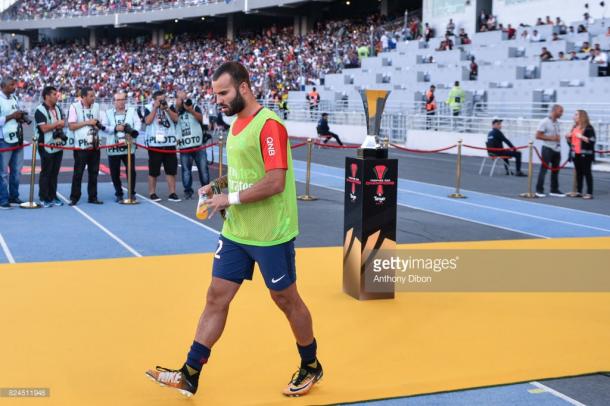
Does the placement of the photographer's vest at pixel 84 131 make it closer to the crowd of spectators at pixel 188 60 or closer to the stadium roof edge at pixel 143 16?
the crowd of spectators at pixel 188 60

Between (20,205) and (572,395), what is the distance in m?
10.2

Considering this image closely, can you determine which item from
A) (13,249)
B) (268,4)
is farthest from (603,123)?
(268,4)

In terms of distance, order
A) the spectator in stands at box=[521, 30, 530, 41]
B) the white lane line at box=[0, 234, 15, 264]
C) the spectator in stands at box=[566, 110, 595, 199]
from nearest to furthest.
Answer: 1. the white lane line at box=[0, 234, 15, 264]
2. the spectator in stands at box=[566, 110, 595, 199]
3. the spectator in stands at box=[521, 30, 530, 41]

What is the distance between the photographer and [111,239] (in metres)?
10.1

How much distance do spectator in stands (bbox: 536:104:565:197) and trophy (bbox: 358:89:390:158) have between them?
9128mm

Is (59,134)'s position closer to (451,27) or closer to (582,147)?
(582,147)

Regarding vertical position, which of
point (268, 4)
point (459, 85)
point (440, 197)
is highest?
point (268, 4)

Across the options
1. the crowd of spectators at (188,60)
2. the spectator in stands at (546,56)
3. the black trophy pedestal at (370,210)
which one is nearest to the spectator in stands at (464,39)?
the spectator in stands at (546,56)

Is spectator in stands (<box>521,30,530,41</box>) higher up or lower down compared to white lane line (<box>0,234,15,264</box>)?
higher up

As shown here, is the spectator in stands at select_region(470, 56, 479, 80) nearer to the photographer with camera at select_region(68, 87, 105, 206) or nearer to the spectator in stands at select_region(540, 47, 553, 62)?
the spectator in stands at select_region(540, 47, 553, 62)

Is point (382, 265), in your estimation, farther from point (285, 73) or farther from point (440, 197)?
point (285, 73)

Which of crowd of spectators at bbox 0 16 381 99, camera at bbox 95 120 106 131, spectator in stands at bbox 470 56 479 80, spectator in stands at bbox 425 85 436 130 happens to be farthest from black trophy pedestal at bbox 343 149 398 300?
crowd of spectators at bbox 0 16 381 99

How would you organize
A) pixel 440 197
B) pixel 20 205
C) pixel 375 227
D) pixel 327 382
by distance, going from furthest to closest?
1. pixel 440 197
2. pixel 20 205
3. pixel 375 227
4. pixel 327 382

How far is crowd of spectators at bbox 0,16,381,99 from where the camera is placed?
43.8 metres
